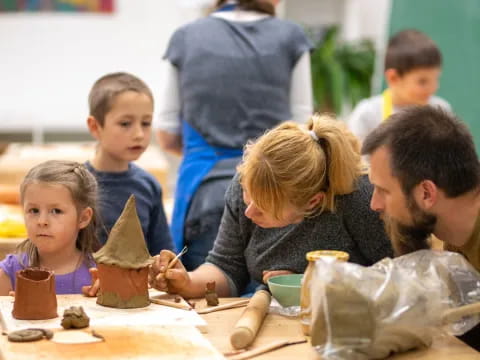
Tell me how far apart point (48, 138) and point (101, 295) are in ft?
22.6

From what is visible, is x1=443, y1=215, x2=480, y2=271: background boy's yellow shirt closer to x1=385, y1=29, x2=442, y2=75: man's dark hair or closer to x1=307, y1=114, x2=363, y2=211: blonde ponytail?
x1=307, y1=114, x2=363, y2=211: blonde ponytail

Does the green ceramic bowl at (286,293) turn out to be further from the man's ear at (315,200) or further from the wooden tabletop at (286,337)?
the man's ear at (315,200)

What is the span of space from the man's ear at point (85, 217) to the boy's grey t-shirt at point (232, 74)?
835 mm

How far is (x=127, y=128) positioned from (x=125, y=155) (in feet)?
0.33

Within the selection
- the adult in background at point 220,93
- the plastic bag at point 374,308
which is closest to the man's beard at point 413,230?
the plastic bag at point 374,308

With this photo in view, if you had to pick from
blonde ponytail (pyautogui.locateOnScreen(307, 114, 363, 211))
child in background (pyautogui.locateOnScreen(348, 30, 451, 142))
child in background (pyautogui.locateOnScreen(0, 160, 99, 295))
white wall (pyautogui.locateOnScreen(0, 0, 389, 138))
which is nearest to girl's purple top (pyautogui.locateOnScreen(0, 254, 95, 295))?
child in background (pyautogui.locateOnScreen(0, 160, 99, 295))

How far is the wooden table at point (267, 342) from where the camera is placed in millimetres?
1724

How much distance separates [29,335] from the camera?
1.78 meters

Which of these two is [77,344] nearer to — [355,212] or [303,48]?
[355,212]

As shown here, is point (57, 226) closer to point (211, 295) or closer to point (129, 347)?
point (211, 295)

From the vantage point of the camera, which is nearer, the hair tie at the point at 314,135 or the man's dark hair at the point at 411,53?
the hair tie at the point at 314,135

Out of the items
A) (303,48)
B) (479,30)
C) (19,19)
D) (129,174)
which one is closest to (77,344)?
(129,174)

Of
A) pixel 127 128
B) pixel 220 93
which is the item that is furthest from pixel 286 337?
pixel 220 93

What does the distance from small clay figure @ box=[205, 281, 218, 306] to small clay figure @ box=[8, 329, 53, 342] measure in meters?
0.51
